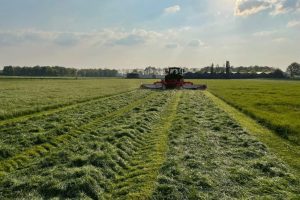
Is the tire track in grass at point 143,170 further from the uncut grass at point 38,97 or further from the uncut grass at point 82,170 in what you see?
the uncut grass at point 38,97

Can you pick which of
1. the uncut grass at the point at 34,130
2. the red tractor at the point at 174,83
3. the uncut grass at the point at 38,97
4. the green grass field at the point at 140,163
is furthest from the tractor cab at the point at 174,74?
the green grass field at the point at 140,163

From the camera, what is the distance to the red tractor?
5278 centimetres

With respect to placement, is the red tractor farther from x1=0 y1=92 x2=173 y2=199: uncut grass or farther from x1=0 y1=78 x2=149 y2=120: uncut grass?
x1=0 y1=92 x2=173 y2=199: uncut grass

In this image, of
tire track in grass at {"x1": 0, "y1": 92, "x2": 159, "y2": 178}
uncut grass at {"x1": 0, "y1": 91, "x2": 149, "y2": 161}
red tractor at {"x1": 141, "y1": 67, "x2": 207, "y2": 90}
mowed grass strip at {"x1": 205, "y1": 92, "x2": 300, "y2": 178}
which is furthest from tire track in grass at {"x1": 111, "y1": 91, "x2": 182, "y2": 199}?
red tractor at {"x1": 141, "y1": 67, "x2": 207, "y2": 90}

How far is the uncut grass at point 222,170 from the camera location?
312 inches

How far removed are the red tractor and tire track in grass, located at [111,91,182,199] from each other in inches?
1485

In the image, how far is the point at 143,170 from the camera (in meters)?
9.62

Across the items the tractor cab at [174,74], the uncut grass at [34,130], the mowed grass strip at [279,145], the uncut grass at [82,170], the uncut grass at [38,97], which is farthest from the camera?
the tractor cab at [174,74]

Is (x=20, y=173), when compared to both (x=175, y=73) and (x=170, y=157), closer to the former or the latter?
(x=170, y=157)

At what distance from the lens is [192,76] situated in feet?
597

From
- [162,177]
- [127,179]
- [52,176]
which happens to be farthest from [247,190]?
[52,176]

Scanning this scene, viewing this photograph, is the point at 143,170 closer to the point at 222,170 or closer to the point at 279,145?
the point at 222,170

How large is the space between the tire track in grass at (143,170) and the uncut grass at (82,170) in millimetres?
35

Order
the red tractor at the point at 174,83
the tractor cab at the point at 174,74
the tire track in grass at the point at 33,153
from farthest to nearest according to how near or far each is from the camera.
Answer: the tractor cab at the point at 174,74 < the red tractor at the point at 174,83 < the tire track in grass at the point at 33,153
